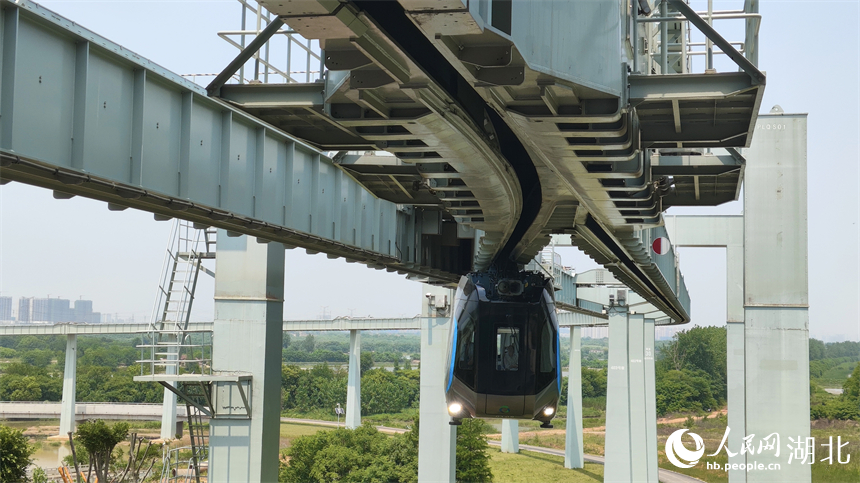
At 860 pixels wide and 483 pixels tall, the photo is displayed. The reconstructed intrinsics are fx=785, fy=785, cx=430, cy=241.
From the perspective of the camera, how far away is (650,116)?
9.52 meters

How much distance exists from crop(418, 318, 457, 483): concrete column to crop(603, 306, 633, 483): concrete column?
57.3 ft

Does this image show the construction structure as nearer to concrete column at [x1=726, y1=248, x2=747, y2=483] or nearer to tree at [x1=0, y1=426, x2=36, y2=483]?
tree at [x1=0, y1=426, x2=36, y2=483]

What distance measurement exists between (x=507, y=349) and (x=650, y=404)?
115ft

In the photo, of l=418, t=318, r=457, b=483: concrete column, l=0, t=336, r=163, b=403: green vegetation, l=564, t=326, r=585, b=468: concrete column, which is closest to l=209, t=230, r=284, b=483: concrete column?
l=418, t=318, r=457, b=483: concrete column

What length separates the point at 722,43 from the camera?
7.47 m

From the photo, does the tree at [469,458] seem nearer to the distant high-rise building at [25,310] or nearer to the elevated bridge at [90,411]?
the elevated bridge at [90,411]

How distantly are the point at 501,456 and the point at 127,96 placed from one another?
66.0 m

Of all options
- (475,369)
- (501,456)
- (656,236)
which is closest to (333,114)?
(475,369)

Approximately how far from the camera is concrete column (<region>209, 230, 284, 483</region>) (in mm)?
17938

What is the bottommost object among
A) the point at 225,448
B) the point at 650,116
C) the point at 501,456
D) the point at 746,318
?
the point at 501,456

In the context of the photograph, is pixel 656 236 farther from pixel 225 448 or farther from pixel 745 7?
pixel 745 7

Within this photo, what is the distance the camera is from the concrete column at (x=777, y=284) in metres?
19.2

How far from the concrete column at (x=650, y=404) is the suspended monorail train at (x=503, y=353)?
106 feet

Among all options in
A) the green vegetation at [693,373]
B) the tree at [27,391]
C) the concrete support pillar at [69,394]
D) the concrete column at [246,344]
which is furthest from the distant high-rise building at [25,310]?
the concrete column at [246,344]
